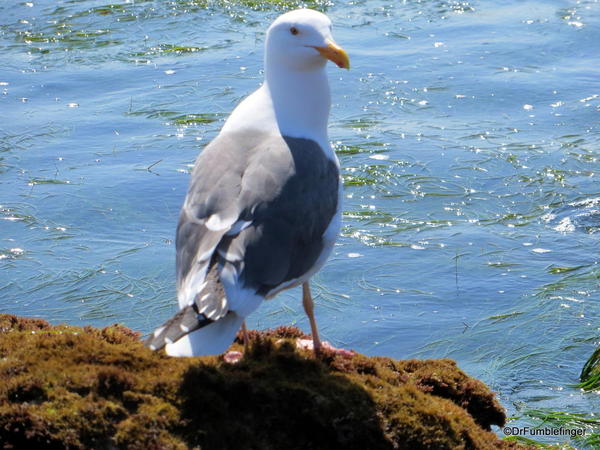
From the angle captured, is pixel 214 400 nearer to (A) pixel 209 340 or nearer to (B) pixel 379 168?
(A) pixel 209 340

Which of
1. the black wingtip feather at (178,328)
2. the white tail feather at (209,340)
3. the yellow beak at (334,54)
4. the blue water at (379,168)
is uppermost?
the yellow beak at (334,54)

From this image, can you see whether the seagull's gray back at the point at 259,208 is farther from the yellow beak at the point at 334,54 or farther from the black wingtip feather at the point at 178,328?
the yellow beak at the point at 334,54

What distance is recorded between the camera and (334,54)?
480cm

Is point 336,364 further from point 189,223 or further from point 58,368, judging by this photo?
point 58,368

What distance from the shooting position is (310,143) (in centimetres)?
473

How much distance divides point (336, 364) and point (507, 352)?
234 centimetres

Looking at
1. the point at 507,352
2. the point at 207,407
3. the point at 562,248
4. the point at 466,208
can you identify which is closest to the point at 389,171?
the point at 466,208

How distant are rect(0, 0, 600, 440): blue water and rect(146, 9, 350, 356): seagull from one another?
199 centimetres

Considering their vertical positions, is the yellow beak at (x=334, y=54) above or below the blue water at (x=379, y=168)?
above

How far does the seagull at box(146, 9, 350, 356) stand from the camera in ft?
12.7

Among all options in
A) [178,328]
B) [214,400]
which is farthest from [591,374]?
[178,328]

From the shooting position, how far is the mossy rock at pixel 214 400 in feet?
12.0

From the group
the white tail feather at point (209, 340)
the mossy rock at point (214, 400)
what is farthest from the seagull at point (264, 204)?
the mossy rock at point (214, 400)

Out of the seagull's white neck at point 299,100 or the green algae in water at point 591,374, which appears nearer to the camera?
the seagull's white neck at point 299,100
